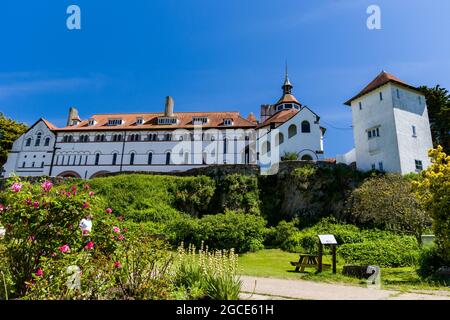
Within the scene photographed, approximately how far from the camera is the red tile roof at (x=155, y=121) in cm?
4762

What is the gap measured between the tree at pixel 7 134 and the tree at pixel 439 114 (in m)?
63.8

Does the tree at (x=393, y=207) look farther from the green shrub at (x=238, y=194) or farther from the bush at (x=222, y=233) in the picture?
the green shrub at (x=238, y=194)

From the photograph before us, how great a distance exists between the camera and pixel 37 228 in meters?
6.66

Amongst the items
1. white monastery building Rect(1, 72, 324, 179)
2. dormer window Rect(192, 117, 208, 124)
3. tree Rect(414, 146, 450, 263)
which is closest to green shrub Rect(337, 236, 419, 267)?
tree Rect(414, 146, 450, 263)

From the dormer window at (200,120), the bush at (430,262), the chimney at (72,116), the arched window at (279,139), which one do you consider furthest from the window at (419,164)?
the chimney at (72,116)

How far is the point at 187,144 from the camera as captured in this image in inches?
1843

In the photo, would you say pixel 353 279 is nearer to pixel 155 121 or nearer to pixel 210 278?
pixel 210 278

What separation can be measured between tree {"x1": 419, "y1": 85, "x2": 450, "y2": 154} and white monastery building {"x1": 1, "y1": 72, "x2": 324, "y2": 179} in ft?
43.0

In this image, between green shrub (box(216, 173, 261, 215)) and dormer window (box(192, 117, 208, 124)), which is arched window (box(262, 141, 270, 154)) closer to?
green shrub (box(216, 173, 261, 215))

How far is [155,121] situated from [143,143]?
4.86 meters

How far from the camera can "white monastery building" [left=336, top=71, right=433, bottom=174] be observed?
29.5 m

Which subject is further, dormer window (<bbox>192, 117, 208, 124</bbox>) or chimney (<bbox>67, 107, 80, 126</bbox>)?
chimney (<bbox>67, 107, 80, 126</bbox>)
